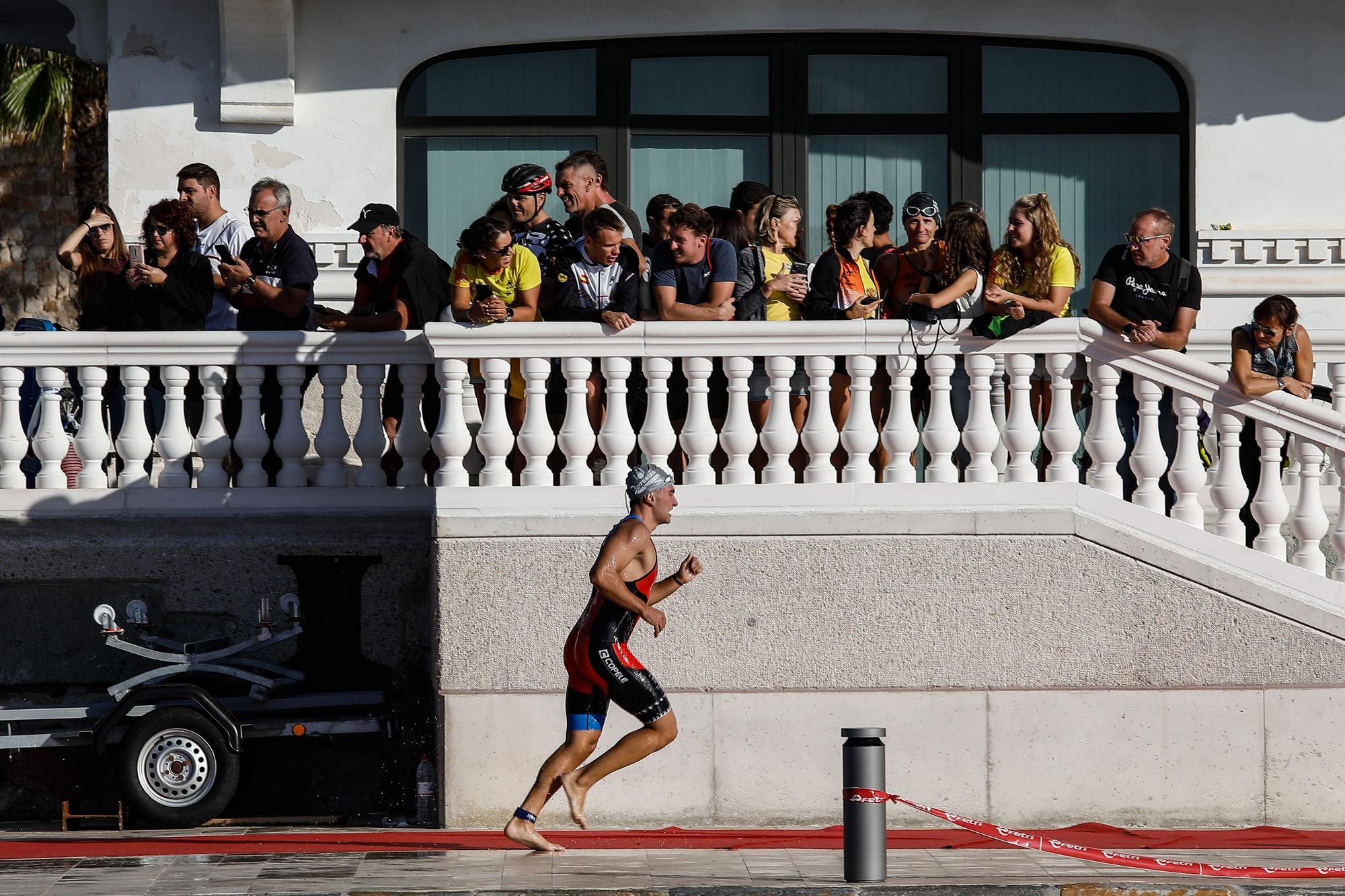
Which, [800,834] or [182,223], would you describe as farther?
[182,223]

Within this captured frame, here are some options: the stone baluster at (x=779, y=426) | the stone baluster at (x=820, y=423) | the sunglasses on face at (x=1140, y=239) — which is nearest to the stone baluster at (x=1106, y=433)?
the sunglasses on face at (x=1140, y=239)

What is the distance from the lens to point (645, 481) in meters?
8.16

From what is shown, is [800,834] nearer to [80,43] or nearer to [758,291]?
[758,291]

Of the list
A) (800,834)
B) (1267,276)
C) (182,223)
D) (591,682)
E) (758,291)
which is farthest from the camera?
(1267,276)

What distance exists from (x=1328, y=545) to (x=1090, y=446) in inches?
72.4

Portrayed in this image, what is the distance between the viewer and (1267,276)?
12391mm

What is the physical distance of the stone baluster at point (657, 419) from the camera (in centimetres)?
895

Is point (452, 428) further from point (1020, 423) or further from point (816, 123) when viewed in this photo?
point (816, 123)

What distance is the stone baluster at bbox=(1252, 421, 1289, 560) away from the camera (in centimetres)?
902

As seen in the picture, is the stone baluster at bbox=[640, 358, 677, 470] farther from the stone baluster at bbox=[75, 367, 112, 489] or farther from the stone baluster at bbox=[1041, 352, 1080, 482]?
the stone baluster at bbox=[75, 367, 112, 489]

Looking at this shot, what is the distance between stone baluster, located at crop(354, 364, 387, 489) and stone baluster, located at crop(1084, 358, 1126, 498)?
3757 millimetres

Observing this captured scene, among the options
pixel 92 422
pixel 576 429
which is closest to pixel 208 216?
pixel 92 422

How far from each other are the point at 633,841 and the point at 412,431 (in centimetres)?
250

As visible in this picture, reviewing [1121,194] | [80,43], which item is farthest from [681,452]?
[80,43]
